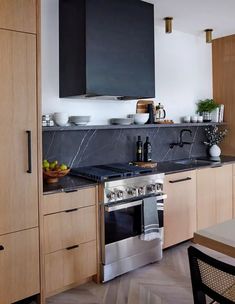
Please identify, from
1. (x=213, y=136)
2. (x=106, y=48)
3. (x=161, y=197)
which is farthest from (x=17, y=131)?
(x=213, y=136)

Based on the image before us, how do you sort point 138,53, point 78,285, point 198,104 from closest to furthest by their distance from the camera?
point 78,285
point 138,53
point 198,104

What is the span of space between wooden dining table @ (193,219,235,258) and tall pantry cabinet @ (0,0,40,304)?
1234 mm

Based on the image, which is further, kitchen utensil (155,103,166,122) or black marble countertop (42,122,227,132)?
kitchen utensil (155,103,166,122)

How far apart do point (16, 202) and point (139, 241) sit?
1.22 meters

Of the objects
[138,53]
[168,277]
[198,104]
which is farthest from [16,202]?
[198,104]

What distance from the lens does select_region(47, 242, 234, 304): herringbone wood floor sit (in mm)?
2477

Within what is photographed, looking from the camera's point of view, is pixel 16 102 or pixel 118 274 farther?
pixel 118 274

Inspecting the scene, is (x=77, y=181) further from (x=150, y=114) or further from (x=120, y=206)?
(x=150, y=114)

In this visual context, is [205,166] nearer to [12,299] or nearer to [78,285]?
[78,285]

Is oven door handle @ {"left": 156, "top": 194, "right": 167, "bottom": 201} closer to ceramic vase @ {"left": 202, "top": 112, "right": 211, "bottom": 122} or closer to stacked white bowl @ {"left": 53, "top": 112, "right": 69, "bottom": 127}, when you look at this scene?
stacked white bowl @ {"left": 53, "top": 112, "right": 69, "bottom": 127}

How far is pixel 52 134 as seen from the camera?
3047mm

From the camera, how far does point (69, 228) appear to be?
250 centimetres

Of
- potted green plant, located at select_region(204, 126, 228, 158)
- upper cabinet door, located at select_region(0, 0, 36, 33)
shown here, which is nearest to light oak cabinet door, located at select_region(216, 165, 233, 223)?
potted green plant, located at select_region(204, 126, 228, 158)

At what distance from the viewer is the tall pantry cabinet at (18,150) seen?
6.94 feet
